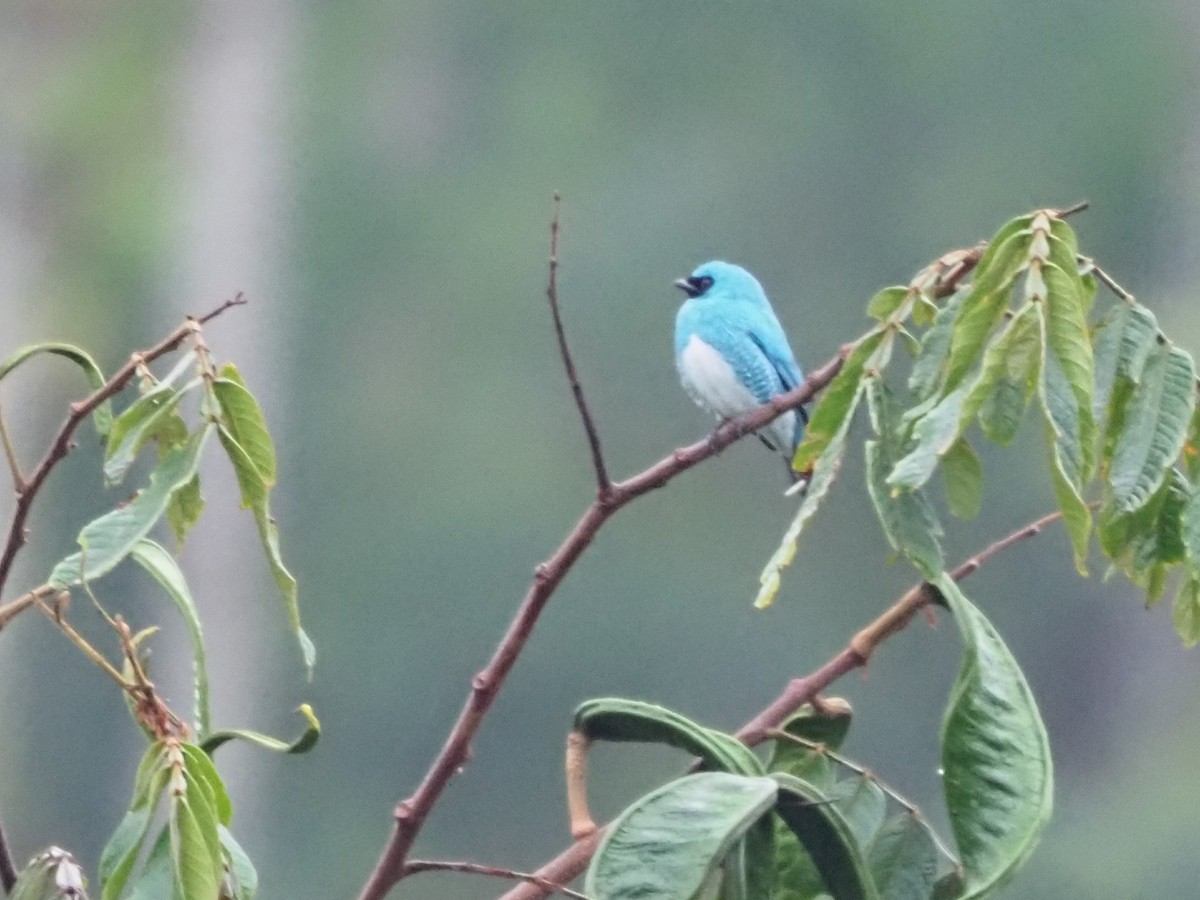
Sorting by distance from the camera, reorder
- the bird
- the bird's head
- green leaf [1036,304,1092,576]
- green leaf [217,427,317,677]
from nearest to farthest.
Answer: green leaf [1036,304,1092,576]
green leaf [217,427,317,677]
the bird
the bird's head

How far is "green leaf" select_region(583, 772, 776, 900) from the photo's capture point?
1.68 feet

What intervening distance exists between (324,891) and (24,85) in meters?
1.98

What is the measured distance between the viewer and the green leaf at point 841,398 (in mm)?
556

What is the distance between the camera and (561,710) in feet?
10.5

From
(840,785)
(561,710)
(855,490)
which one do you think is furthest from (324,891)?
(840,785)

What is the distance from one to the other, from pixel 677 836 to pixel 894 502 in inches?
4.7

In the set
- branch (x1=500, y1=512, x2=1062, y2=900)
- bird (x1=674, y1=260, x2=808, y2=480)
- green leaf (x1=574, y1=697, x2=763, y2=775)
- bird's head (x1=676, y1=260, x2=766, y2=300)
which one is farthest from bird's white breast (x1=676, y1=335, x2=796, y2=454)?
green leaf (x1=574, y1=697, x2=763, y2=775)

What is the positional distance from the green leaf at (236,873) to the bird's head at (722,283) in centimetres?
141

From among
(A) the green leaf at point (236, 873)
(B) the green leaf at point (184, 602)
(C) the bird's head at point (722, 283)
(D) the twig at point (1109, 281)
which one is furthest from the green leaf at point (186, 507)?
(C) the bird's head at point (722, 283)

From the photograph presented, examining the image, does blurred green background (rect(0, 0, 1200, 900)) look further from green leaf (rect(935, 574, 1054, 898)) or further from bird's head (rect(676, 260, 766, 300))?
green leaf (rect(935, 574, 1054, 898))

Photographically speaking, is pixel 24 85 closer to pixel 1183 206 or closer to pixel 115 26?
pixel 115 26

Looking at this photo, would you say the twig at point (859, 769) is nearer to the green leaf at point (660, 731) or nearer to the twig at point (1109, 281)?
the green leaf at point (660, 731)

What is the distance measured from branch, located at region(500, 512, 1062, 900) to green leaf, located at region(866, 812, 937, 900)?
59 millimetres

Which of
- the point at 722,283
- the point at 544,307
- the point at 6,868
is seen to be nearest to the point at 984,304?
the point at 6,868
